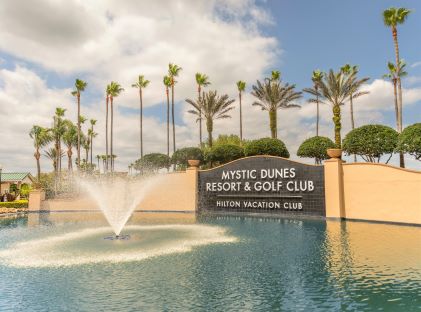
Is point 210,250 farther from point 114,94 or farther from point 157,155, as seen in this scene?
point 114,94

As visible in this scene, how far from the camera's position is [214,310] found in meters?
8.14

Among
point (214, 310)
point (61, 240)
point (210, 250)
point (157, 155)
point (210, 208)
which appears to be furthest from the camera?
point (157, 155)

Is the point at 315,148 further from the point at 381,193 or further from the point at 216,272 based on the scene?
the point at 216,272

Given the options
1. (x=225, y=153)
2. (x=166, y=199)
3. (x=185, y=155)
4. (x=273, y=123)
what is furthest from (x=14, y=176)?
(x=273, y=123)

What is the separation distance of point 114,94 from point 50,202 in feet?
89.9

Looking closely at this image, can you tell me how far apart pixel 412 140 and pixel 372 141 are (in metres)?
6.82

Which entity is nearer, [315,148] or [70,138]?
[315,148]

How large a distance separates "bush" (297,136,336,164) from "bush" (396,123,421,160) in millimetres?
10335

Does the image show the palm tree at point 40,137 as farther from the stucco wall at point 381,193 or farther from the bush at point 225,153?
the stucco wall at point 381,193

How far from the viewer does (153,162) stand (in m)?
47.9

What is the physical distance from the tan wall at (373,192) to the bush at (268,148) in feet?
38.3

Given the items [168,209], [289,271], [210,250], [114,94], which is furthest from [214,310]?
[114,94]

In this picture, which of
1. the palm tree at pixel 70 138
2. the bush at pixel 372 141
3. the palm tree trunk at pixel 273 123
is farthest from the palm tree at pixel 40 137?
the bush at pixel 372 141

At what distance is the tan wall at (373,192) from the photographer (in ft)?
74.7
